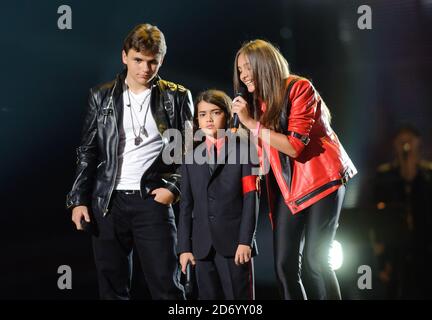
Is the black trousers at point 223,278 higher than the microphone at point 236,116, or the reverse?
the microphone at point 236,116

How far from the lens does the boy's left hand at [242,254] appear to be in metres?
2.18

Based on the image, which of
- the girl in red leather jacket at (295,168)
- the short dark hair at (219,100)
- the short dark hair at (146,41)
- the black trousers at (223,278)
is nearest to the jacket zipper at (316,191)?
the girl in red leather jacket at (295,168)

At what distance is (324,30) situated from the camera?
119 inches

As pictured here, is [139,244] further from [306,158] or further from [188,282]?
[306,158]

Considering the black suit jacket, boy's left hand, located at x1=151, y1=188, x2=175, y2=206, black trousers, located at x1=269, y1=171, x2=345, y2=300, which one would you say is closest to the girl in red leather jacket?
black trousers, located at x1=269, y1=171, x2=345, y2=300

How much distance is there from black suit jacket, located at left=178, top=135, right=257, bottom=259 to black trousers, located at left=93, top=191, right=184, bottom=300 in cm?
8

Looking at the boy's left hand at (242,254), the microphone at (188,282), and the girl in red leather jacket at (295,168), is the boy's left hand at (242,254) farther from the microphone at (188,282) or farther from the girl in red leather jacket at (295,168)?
the microphone at (188,282)

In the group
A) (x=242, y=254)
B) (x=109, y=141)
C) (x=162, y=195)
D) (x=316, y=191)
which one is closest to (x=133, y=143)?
(x=109, y=141)

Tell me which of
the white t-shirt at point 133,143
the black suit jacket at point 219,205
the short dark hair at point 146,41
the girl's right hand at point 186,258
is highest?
the short dark hair at point 146,41

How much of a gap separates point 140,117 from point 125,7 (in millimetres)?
835

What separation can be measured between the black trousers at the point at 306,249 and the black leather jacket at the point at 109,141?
459 mm

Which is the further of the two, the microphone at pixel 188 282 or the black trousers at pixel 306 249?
the microphone at pixel 188 282

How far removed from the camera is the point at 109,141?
2342 millimetres
